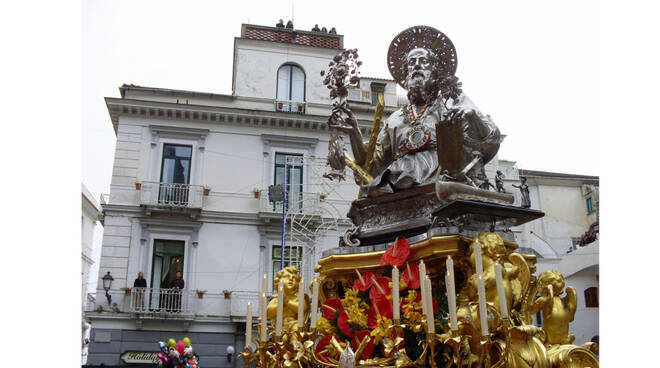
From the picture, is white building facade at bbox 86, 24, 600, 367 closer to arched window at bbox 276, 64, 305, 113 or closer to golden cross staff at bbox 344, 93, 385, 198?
arched window at bbox 276, 64, 305, 113

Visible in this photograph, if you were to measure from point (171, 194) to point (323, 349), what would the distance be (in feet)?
32.3

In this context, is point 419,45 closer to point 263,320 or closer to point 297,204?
point 263,320

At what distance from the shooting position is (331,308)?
3473 millimetres

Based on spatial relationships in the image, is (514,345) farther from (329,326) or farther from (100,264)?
(100,264)

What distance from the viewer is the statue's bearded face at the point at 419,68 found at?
4051 mm

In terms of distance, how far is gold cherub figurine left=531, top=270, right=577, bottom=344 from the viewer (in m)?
2.75

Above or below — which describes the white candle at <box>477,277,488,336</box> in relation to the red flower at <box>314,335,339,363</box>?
above

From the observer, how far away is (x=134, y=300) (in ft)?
37.6

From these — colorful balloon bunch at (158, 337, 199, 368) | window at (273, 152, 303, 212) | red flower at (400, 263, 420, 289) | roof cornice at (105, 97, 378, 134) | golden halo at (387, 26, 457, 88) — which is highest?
roof cornice at (105, 97, 378, 134)

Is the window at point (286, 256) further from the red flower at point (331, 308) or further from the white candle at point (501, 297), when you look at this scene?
the white candle at point (501, 297)

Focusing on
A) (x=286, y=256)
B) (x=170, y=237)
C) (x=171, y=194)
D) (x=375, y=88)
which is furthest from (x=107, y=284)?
(x=375, y=88)

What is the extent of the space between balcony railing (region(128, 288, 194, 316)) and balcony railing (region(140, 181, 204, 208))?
187 cm

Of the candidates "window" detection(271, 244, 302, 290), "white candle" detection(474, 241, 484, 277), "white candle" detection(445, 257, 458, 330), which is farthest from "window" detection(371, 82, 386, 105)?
"white candle" detection(445, 257, 458, 330)

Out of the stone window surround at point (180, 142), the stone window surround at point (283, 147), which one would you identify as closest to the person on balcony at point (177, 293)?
the stone window surround at point (180, 142)
